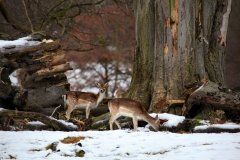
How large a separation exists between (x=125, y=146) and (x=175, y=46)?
4684 mm

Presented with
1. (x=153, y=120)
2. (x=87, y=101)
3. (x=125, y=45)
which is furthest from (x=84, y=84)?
(x=153, y=120)

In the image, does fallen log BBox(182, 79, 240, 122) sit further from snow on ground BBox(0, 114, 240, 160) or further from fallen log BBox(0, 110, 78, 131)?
fallen log BBox(0, 110, 78, 131)

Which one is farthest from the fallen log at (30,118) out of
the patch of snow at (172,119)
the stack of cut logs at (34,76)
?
the patch of snow at (172,119)

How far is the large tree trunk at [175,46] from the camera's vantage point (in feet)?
45.8

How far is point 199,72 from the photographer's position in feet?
46.8

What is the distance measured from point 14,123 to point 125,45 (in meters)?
25.8

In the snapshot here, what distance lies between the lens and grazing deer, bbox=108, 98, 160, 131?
1309 centimetres

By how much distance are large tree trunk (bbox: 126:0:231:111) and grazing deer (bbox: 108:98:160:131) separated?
3.01 ft

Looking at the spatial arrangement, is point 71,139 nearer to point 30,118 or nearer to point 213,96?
point 30,118

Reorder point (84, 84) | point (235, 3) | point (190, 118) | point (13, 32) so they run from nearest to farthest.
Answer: point (190, 118)
point (13, 32)
point (84, 84)
point (235, 3)

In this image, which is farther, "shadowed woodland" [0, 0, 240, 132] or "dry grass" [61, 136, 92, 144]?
"shadowed woodland" [0, 0, 240, 132]

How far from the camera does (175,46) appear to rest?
46.0 feet

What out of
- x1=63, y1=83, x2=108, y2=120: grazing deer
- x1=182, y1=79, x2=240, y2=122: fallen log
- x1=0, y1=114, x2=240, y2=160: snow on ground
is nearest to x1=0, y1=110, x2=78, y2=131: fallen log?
x1=0, y1=114, x2=240, y2=160: snow on ground

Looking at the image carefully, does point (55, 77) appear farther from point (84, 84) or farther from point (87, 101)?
point (84, 84)
